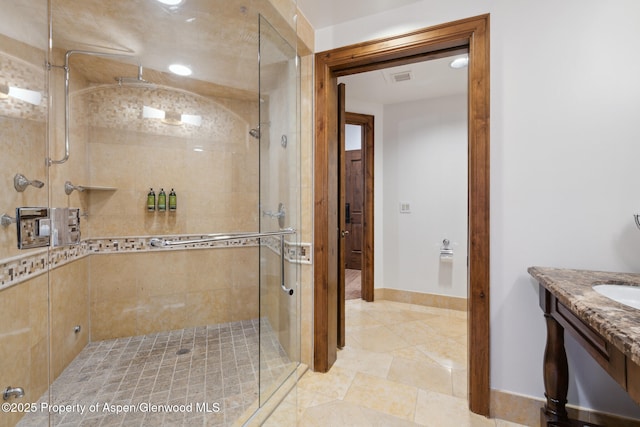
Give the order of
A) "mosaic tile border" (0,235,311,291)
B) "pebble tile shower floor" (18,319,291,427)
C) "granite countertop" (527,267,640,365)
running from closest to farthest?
"granite countertop" (527,267,640,365), "mosaic tile border" (0,235,311,291), "pebble tile shower floor" (18,319,291,427)

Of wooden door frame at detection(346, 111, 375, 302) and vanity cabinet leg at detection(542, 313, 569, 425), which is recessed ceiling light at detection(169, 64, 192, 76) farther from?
vanity cabinet leg at detection(542, 313, 569, 425)

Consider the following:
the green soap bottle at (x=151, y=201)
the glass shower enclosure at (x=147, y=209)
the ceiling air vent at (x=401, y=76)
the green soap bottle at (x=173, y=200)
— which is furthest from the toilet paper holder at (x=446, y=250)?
the green soap bottle at (x=151, y=201)

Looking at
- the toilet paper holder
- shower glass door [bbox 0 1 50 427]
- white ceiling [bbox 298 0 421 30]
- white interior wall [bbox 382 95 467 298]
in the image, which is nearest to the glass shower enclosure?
shower glass door [bbox 0 1 50 427]

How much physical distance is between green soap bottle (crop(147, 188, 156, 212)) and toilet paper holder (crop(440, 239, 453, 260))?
3.00 metres

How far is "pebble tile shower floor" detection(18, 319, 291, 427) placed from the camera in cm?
140

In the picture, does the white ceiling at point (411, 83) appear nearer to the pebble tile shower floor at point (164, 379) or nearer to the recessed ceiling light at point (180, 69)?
the recessed ceiling light at point (180, 69)

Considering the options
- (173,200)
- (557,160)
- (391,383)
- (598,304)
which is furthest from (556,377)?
(173,200)

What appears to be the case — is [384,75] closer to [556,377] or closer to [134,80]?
[134,80]

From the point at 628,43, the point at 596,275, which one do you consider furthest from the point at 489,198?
the point at 628,43

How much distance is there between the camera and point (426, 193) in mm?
3121

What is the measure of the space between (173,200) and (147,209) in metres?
0.22

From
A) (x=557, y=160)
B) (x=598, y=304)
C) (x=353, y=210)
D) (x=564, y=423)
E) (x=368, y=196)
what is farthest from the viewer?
(x=353, y=210)

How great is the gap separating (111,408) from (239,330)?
41.7 inches

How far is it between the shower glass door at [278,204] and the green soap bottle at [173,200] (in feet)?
3.79
